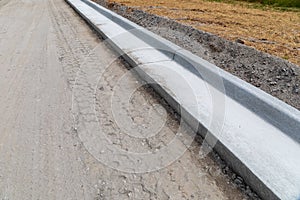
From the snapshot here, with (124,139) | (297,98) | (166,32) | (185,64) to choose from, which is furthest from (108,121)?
(166,32)

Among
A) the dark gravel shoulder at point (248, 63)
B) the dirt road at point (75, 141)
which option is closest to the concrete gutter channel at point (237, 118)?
the dirt road at point (75, 141)

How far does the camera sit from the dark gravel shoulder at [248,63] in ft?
12.8

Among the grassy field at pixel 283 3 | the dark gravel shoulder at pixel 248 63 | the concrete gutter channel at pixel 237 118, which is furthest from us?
the grassy field at pixel 283 3

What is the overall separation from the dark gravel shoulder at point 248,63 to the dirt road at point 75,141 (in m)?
1.60

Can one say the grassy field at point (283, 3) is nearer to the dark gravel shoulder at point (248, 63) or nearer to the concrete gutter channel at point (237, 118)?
the dark gravel shoulder at point (248, 63)

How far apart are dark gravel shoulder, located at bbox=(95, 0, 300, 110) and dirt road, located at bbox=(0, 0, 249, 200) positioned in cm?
160

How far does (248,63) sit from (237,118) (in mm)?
2131

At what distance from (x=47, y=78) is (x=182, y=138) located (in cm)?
295

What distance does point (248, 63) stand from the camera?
4918 mm

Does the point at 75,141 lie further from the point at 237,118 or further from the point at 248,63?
the point at 248,63

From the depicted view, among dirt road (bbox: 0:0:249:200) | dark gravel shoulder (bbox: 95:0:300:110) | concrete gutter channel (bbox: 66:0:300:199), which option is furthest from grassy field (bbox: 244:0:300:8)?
dirt road (bbox: 0:0:249:200)

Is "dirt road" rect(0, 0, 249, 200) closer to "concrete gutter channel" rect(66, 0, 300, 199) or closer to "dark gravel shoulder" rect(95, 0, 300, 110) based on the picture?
"concrete gutter channel" rect(66, 0, 300, 199)

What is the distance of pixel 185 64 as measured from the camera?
4.78 m

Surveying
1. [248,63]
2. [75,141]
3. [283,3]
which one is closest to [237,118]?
[75,141]
